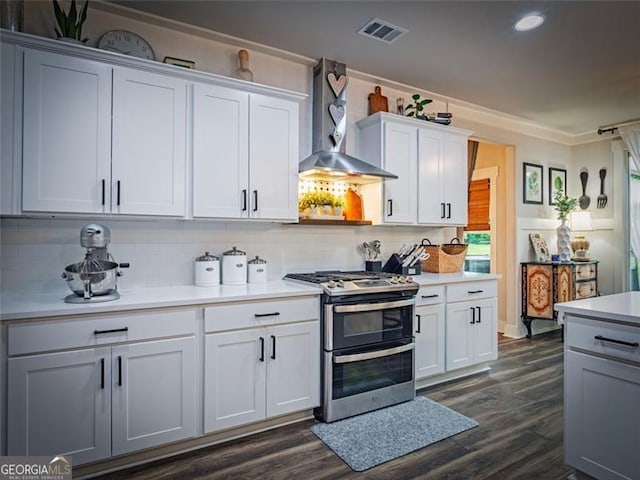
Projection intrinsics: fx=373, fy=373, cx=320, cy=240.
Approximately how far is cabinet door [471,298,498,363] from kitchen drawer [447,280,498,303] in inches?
2.7

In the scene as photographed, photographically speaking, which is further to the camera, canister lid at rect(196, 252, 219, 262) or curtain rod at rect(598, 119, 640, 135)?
curtain rod at rect(598, 119, 640, 135)

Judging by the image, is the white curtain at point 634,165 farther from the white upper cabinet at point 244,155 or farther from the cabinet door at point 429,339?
the white upper cabinet at point 244,155

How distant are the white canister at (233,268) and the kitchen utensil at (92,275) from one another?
2.51ft

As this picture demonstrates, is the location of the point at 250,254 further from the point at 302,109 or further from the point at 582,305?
the point at 582,305

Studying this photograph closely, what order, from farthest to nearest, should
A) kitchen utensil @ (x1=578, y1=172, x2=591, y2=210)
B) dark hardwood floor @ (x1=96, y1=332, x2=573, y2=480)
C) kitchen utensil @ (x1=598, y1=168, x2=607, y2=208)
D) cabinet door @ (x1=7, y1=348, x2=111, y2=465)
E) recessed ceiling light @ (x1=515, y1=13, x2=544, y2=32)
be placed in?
kitchen utensil @ (x1=578, y1=172, x2=591, y2=210) → kitchen utensil @ (x1=598, y1=168, x2=607, y2=208) → recessed ceiling light @ (x1=515, y1=13, x2=544, y2=32) → dark hardwood floor @ (x1=96, y1=332, x2=573, y2=480) → cabinet door @ (x1=7, y1=348, x2=111, y2=465)

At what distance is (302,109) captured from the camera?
10.9ft

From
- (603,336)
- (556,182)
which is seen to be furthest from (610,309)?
(556,182)

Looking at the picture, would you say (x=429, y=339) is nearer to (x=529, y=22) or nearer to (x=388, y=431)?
(x=388, y=431)

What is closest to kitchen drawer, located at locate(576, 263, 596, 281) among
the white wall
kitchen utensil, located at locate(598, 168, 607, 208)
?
kitchen utensil, located at locate(598, 168, 607, 208)

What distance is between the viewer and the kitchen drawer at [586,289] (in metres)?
4.84

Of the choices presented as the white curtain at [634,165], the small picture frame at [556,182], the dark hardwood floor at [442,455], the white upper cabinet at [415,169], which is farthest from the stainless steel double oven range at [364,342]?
the white curtain at [634,165]

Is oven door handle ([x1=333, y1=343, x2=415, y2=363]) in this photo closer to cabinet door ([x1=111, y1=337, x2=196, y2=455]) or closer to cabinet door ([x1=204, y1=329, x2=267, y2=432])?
cabinet door ([x1=204, y1=329, x2=267, y2=432])

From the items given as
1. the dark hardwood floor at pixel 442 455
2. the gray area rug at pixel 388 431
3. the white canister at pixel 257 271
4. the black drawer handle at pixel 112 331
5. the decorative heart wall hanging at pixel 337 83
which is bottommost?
the dark hardwood floor at pixel 442 455

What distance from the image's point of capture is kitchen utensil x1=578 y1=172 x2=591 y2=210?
5.52 metres
